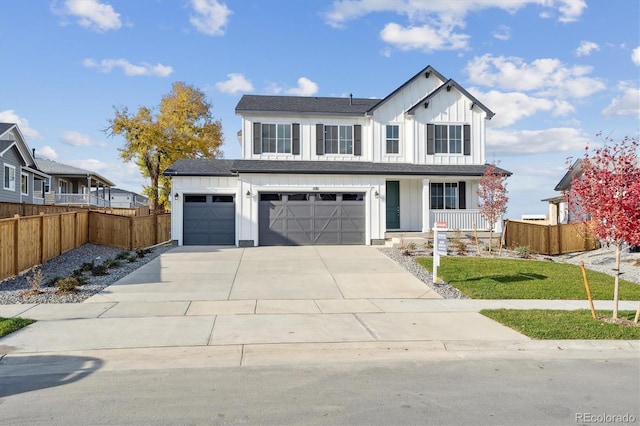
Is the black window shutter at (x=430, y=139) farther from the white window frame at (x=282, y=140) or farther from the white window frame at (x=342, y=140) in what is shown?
the white window frame at (x=282, y=140)

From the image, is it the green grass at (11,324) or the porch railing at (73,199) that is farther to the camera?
the porch railing at (73,199)

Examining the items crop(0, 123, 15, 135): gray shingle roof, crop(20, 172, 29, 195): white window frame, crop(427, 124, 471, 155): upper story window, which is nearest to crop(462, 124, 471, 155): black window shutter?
crop(427, 124, 471, 155): upper story window

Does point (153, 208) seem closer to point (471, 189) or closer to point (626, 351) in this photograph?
point (471, 189)

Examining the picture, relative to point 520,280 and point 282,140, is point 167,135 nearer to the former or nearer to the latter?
point 282,140

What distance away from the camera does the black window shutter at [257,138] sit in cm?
2314

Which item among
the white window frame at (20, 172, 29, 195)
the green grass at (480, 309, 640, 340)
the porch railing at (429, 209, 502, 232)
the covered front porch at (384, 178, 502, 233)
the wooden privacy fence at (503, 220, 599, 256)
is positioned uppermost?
the white window frame at (20, 172, 29, 195)

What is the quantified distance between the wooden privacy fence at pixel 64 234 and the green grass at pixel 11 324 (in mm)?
4464

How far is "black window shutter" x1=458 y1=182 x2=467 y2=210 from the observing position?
77.8 ft

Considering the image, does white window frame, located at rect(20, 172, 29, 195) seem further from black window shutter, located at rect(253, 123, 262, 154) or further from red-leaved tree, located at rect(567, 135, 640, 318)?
red-leaved tree, located at rect(567, 135, 640, 318)

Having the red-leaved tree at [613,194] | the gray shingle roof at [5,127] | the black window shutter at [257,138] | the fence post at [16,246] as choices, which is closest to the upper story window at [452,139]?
the black window shutter at [257,138]

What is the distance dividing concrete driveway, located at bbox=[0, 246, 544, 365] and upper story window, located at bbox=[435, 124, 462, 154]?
10.3m

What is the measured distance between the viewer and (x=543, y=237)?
21.8 metres

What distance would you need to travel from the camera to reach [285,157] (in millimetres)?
23375

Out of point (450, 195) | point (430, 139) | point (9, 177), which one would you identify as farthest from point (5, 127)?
point (450, 195)
